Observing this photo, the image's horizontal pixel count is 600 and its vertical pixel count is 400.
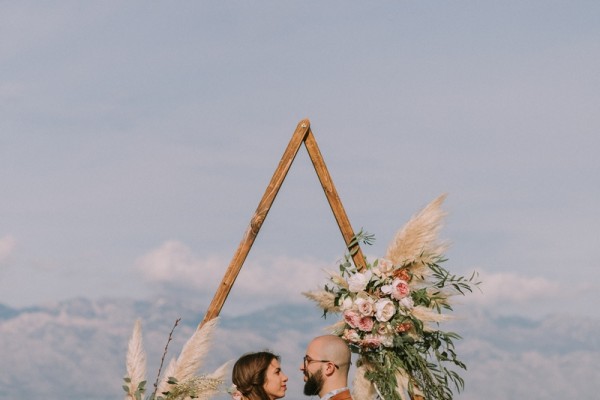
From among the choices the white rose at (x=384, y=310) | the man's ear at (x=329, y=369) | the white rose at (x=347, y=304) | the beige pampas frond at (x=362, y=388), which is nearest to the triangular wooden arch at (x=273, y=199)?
the white rose at (x=347, y=304)

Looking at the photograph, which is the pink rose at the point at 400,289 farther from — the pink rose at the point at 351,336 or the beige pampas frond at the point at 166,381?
the beige pampas frond at the point at 166,381

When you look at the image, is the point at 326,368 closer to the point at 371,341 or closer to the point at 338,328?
the point at 371,341

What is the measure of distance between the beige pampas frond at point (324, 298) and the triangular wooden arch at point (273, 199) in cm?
40

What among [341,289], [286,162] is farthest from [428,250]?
[286,162]

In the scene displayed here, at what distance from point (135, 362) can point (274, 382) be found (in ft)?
4.50

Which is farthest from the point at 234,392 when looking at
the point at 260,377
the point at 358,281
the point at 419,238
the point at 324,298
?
the point at 419,238

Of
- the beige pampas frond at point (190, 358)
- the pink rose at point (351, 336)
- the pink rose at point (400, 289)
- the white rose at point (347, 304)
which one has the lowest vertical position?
the beige pampas frond at point (190, 358)

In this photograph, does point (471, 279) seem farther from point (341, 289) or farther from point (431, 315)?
point (341, 289)

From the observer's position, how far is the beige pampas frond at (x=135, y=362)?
7898 millimetres

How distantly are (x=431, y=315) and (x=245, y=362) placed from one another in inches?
83.5

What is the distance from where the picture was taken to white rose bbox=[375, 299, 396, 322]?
28.2 ft

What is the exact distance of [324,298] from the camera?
892cm

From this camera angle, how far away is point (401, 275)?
8.83 meters

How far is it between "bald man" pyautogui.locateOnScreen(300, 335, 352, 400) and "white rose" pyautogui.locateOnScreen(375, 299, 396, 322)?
1.12 m
